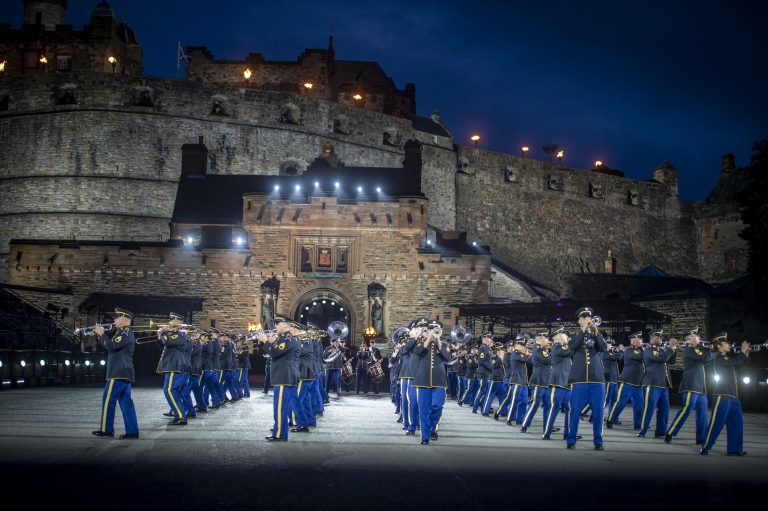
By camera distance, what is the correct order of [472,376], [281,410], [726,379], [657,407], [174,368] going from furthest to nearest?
[472,376] < [657,407] < [174,368] < [281,410] < [726,379]

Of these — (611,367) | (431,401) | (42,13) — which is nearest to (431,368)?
(431,401)

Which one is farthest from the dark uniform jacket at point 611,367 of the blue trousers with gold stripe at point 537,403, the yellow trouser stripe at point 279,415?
the yellow trouser stripe at point 279,415

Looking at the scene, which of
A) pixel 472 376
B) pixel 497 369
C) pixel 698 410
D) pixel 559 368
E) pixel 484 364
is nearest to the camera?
pixel 698 410

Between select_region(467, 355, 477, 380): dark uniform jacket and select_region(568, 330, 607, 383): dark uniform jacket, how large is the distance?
9.28m

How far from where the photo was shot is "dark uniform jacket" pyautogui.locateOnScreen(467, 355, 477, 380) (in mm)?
22600

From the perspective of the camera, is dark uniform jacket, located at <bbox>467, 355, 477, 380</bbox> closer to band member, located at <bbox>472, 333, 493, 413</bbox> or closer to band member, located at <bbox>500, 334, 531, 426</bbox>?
band member, located at <bbox>472, 333, 493, 413</bbox>

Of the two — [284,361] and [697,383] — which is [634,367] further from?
[284,361]

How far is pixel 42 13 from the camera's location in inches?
2601

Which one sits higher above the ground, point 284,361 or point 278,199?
point 278,199

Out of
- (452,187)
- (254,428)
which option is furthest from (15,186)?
(254,428)

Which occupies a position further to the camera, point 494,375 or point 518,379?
point 494,375

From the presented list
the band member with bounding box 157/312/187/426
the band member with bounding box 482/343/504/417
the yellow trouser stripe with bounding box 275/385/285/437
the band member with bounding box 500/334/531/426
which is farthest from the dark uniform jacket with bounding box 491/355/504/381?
the yellow trouser stripe with bounding box 275/385/285/437

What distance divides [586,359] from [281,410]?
4.65 metres

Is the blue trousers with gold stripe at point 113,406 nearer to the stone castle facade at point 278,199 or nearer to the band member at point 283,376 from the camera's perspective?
the band member at point 283,376
